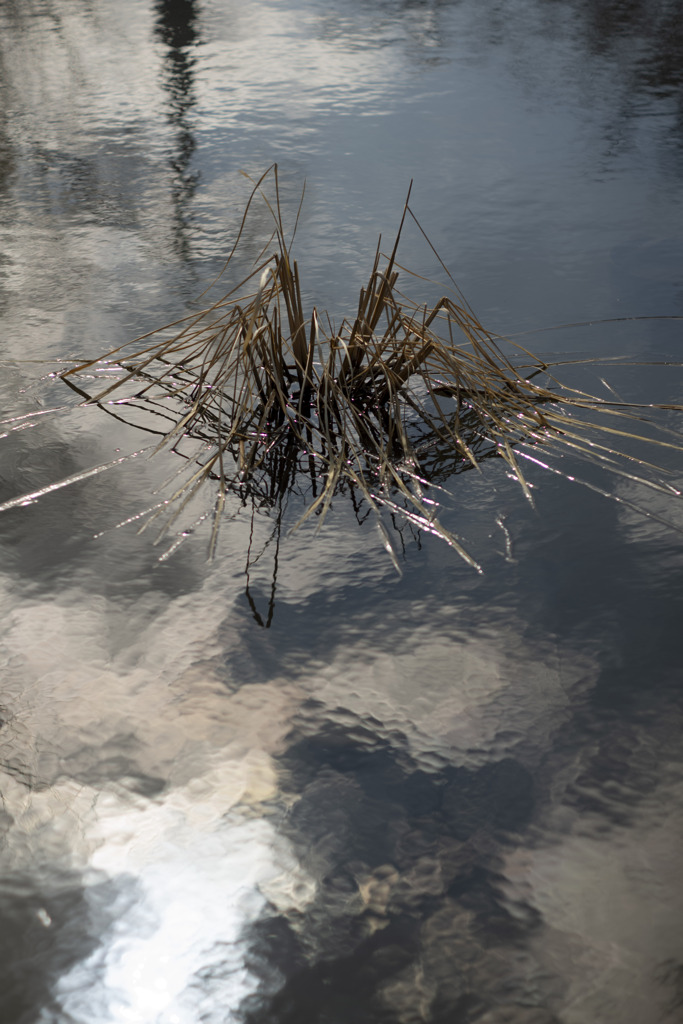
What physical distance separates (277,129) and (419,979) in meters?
2.23

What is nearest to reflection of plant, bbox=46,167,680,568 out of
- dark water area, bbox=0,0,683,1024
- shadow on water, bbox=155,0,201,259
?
dark water area, bbox=0,0,683,1024

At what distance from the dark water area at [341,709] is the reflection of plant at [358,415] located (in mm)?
46

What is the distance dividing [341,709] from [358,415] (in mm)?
428

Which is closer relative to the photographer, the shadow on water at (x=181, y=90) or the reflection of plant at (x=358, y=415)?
the reflection of plant at (x=358, y=415)

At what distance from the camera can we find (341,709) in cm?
93

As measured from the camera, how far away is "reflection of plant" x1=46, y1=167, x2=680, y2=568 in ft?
3.90

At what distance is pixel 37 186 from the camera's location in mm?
2125

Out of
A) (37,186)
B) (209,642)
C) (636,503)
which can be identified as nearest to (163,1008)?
(209,642)

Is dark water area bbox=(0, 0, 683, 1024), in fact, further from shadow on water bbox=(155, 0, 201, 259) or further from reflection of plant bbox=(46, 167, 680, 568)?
shadow on water bbox=(155, 0, 201, 259)

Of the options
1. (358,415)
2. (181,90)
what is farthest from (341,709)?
(181,90)

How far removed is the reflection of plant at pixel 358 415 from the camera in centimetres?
119

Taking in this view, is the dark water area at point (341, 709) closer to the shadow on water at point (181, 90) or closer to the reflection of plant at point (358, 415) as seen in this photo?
the reflection of plant at point (358, 415)

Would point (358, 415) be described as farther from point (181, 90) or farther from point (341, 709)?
point (181, 90)

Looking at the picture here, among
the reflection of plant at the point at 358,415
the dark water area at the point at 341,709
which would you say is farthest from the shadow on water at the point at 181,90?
the reflection of plant at the point at 358,415
